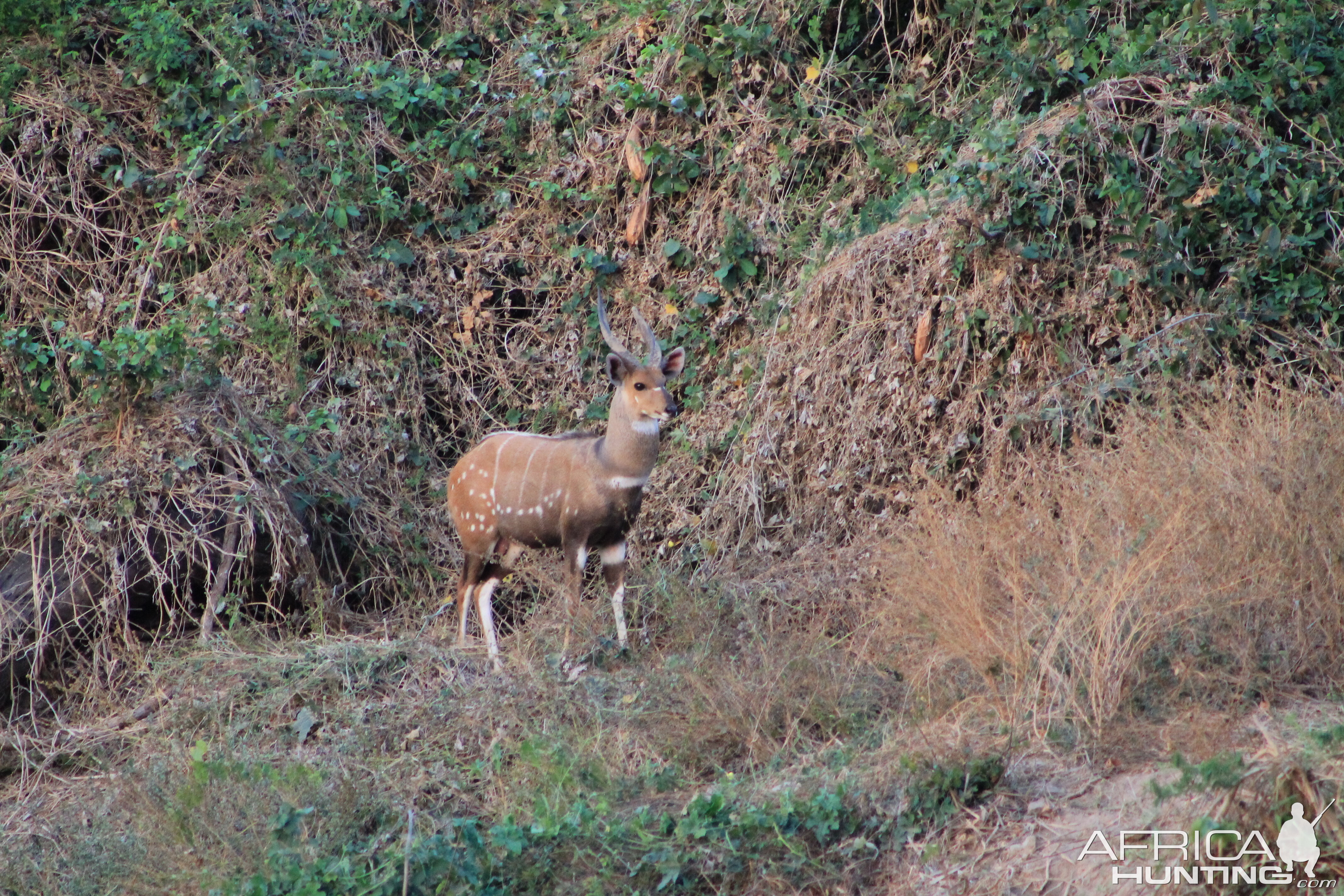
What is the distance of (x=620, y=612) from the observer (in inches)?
281

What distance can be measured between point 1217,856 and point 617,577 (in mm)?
3728

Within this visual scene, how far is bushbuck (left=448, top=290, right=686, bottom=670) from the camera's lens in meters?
7.20

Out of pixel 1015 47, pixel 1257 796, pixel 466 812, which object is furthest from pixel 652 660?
pixel 1015 47

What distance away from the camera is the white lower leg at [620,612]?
712 centimetres

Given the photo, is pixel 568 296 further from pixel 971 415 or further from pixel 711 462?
pixel 971 415

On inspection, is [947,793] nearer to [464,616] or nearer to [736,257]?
[464,616]

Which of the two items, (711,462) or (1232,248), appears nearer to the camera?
(1232,248)

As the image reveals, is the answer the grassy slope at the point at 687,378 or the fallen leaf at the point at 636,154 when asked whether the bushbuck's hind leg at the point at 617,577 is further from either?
the fallen leaf at the point at 636,154

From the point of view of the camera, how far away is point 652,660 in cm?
701

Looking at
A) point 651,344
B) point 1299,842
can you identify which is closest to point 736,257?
point 651,344

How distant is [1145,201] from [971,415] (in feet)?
4.80

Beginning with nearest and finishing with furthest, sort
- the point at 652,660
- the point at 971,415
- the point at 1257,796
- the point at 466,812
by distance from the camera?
the point at 1257,796 → the point at 466,812 → the point at 652,660 → the point at 971,415

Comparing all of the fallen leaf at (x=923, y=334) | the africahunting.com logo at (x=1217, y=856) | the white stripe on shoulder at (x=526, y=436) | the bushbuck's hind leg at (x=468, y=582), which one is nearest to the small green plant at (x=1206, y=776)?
the africahunting.com logo at (x=1217, y=856)

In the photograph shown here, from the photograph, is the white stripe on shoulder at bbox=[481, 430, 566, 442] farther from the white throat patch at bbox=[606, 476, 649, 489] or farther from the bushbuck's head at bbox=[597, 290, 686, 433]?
the white throat patch at bbox=[606, 476, 649, 489]
